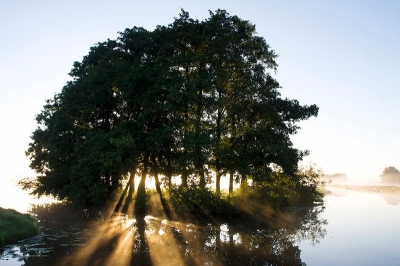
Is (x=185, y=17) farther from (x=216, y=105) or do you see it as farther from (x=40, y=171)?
(x=40, y=171)

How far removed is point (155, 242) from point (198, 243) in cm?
314

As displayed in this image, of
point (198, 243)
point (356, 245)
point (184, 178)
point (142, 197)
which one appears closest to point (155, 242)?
point (198, 243)

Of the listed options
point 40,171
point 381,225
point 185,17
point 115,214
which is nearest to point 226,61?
point 185,17

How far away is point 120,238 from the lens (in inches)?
949

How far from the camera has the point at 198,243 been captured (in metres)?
23.0

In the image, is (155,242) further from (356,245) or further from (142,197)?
(142,197)

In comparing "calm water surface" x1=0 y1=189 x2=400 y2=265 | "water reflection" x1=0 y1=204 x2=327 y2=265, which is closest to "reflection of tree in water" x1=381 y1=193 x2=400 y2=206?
"calm water surface" x1=0 y1=189 x2=400 y2=265

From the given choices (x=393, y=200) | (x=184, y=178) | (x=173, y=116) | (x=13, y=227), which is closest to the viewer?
(x=13, y=227)

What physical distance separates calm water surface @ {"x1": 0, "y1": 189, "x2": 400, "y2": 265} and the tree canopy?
6.47 m

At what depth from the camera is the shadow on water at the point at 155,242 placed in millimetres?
18094

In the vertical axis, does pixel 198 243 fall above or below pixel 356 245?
above

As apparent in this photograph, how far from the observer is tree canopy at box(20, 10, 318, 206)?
35938 millimetres

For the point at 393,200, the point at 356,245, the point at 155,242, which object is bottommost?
the point at 393,200

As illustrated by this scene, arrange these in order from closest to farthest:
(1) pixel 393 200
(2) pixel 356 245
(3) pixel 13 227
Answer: (3) pixel 13 227, (2) pixel 356 245, (1) pixel 393 200
